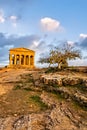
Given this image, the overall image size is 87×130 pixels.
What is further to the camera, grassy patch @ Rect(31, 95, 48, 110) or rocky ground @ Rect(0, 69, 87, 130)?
grassy patch @ Rect(31, 95, 48, 110)

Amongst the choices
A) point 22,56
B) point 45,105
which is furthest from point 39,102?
point 22,56

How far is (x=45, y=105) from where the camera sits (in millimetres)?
19438

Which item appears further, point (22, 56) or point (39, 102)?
point (22, 56)

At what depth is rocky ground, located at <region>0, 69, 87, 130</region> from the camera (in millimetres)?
15836

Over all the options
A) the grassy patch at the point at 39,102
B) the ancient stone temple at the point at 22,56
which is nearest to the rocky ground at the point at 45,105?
the grassy patch at the point at 39,102

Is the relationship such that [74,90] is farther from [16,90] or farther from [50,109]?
[16,90]

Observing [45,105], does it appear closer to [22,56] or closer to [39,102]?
[39,102]

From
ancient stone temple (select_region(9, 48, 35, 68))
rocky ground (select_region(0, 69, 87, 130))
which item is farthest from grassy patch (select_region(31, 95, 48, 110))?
ancient stone temple (select_region(9, 48, 35, 68))

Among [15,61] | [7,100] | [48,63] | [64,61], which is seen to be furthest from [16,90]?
[15,61]

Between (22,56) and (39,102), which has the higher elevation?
(22,56)

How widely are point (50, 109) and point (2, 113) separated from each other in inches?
124

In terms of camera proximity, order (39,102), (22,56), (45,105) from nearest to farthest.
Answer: (45,105) → (39,102) → (22,56)

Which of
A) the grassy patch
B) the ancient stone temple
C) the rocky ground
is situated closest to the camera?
the rocky ground

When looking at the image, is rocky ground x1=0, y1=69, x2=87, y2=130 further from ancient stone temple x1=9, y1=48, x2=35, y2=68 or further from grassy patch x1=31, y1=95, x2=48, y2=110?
ancient stone temple x1=9, y1=48, x2=35, y2=68
